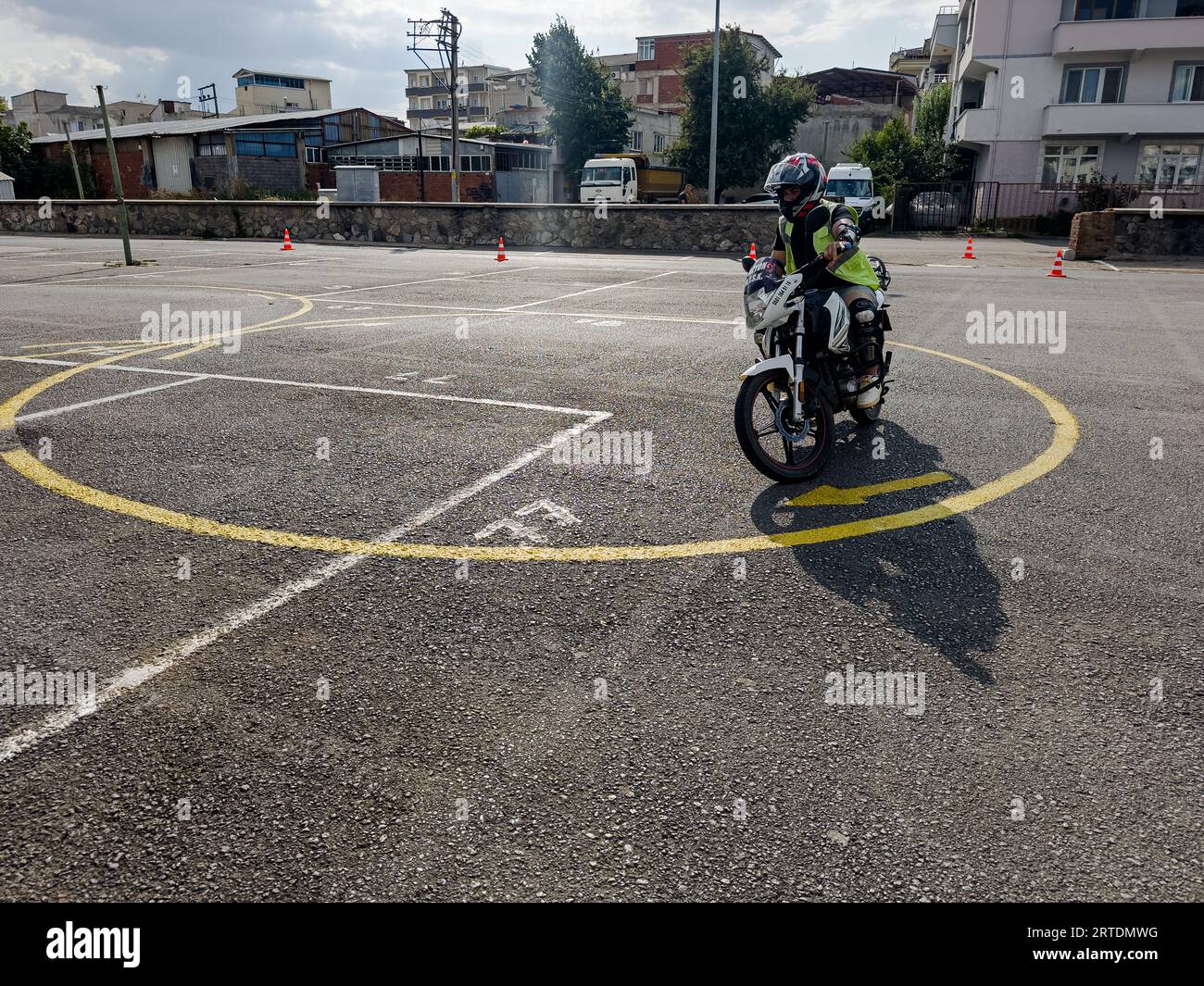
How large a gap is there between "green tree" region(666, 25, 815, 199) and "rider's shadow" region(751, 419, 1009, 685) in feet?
171

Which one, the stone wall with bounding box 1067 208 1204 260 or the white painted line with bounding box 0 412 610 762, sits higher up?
the stone wall with bounding box 1067 208 1204 260

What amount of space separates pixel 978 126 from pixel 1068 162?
445 centimetres

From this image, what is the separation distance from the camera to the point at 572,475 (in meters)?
5.65

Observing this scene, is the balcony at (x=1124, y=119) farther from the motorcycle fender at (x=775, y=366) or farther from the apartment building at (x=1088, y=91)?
the motorcycle fender at (x=775, y=366)

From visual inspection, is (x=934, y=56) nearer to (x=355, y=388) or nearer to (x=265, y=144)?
(x=265, y=144)

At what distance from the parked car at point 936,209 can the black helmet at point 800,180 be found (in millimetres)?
36719

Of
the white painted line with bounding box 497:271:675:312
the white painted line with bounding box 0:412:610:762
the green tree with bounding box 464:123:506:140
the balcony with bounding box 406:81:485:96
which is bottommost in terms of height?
the white painted line with bounding box 0:412:610:762

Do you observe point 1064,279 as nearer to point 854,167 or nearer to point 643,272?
point 643,272

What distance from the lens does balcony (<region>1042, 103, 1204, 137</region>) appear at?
128ft

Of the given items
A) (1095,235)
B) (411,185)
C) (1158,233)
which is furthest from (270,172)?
(1158,233)

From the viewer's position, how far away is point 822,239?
606 cm

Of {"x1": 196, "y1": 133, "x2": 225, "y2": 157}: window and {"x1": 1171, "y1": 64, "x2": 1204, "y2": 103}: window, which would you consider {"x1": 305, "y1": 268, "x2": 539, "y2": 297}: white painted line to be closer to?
{"x1": 1171, "y1": 64, "x2": 1204, "y2": 103}: window

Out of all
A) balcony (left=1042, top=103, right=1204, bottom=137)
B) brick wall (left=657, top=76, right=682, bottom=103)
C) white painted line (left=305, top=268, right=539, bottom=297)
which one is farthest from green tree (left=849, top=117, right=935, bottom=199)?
brick wall (left=657, top=76, right=682, bottom=103)
